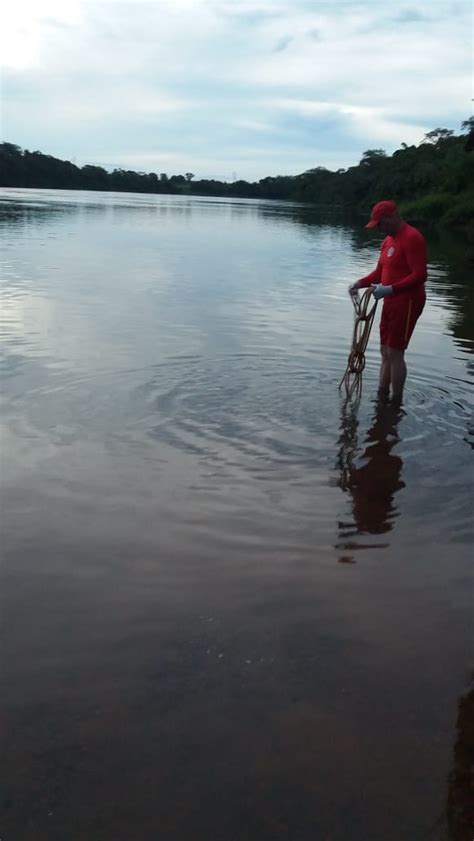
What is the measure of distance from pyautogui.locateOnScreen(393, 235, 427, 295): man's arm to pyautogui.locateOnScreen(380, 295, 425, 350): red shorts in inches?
7.3

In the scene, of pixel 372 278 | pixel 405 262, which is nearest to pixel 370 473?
pixel 405 262

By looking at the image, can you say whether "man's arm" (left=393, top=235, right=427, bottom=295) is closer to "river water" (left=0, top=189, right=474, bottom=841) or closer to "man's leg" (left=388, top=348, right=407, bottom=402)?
"man's leg" (left=388, top=348, right=407, bottom=402)

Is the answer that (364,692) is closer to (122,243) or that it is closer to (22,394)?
(22,394)

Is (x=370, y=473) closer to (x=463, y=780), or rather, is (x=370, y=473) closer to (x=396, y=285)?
(x=396, y=285)

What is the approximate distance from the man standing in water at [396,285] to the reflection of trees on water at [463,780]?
430 cm

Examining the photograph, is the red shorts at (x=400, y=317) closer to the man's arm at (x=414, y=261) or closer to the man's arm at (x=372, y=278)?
the man's arm at (x=414, y=261)

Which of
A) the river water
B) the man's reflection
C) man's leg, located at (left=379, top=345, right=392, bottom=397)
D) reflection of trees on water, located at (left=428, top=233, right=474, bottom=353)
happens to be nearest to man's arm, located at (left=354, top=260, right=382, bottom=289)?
man's leg, located at (left=379, top=345, right=392, bottom=397)

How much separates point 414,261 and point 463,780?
4.79 metres

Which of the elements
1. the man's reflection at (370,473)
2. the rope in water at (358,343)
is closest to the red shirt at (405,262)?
the rope in water at (358,343)

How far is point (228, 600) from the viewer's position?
341 centimetres

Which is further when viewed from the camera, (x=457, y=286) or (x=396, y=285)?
(x=457, y=286)

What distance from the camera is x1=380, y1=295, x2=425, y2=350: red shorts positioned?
655cm

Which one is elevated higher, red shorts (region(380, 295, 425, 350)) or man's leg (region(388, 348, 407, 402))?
red shorts (region(380, 295, 425, 350))

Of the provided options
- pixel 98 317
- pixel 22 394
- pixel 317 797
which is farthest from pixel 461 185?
pixel 317 797
